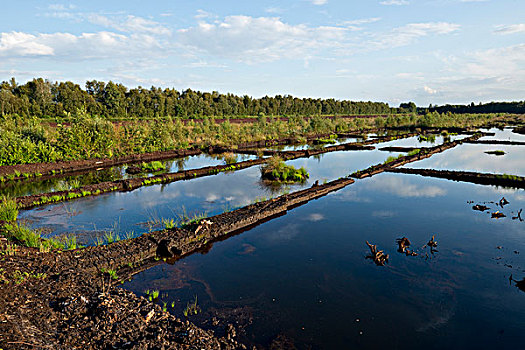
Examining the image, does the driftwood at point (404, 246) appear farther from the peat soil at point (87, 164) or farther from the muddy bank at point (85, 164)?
the peat soil at point (87, 164)

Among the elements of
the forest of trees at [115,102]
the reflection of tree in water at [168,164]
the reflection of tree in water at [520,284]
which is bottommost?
the reflection of tree in water at [520,284]

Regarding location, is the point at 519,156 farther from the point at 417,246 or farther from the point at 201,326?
the point at 201,326

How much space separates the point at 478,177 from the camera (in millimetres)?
13797

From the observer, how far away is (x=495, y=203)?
10.6 metres

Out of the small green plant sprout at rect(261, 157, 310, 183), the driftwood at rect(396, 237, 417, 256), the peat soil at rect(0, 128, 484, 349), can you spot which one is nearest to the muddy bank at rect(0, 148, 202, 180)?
the small green plant sprout at rect(261, 157, 310, 183)

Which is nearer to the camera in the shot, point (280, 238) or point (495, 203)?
point (280, 238)

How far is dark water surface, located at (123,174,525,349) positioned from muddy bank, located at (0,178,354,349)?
49 cm

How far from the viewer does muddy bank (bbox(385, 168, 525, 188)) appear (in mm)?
12992

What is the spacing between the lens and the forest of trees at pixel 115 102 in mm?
37956

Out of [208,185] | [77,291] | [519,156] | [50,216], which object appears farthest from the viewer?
[519,156]

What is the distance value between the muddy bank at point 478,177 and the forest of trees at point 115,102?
2934 cm

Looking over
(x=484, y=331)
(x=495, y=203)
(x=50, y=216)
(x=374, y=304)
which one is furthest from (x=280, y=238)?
(x=495, y=203)

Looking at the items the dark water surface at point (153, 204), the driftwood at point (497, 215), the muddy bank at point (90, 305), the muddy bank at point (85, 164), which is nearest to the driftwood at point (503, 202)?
the driftwood at point (497, 215)

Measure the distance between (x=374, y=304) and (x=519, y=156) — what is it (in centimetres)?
2200
